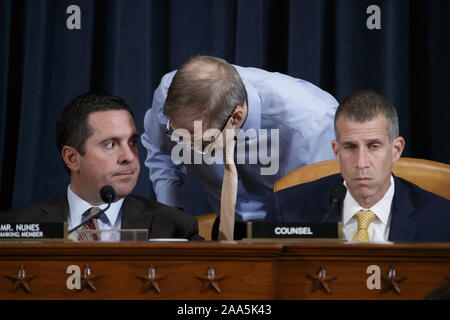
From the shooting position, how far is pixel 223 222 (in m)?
3.07

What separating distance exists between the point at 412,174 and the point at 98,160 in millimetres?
1267

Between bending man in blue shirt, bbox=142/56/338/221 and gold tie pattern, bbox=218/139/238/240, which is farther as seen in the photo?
gold tie pattern, bbox=218/139/238/240

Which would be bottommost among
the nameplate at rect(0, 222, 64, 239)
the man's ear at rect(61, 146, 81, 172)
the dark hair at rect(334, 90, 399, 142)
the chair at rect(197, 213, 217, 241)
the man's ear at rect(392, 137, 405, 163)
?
the chair at rect(197, 213, 217, 241)

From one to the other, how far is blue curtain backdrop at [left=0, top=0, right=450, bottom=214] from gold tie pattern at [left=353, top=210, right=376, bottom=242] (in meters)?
1.01

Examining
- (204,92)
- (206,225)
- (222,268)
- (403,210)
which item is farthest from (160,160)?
(222,268)

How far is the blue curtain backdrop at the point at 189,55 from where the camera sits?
3.33m

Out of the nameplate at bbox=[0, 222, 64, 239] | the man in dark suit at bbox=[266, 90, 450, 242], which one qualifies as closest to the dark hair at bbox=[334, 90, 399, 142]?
the man in dark suit at bbox=[266, 90, 450, 242]

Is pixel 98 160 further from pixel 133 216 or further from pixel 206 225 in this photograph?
pixel 206 225

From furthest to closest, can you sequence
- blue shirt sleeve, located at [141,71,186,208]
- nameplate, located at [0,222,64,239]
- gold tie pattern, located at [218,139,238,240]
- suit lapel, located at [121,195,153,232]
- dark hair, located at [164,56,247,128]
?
blue shirt sleeve, located at [141,71,186,208], gold tie pattern, located at [218,139,238,240], dark hair, located at [164,56,247,128], suit lapel, located at [121,195,153,232], nameplate, located at [0,222,64,239]

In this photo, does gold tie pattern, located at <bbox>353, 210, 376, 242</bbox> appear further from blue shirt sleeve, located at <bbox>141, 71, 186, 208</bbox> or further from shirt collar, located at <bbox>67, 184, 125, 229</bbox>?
blue shirt sleeve, located at <bbox>141, 71, 186, 208</bbox>

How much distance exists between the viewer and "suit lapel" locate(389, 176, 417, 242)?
91.8 inches

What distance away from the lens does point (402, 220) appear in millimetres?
2352

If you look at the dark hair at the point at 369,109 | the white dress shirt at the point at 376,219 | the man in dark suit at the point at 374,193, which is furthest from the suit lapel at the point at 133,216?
the dark hair at the point at 369,109
